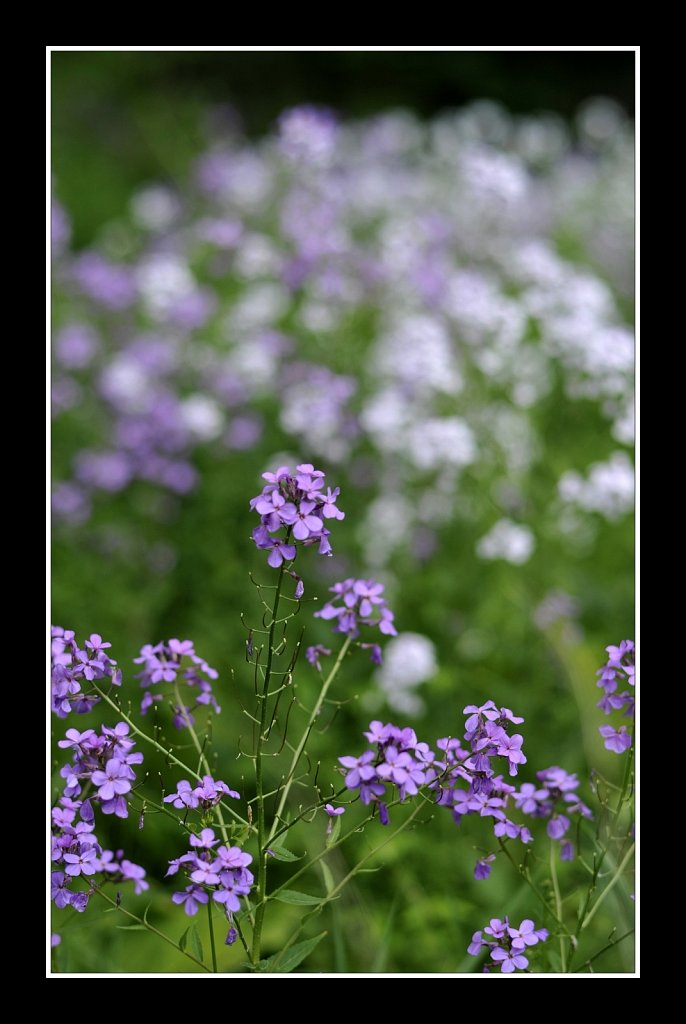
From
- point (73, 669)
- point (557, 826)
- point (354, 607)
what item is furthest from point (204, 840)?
point (557, 826)

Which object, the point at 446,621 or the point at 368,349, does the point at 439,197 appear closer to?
the point at 368,349

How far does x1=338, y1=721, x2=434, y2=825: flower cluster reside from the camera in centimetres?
176

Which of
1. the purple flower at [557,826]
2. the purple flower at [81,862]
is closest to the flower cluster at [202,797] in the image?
the purple flower at [81,862]

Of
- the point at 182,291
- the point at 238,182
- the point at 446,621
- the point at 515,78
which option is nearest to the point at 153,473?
the point at 182,291

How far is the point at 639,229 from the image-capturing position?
2.60 meters

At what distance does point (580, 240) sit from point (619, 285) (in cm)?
42

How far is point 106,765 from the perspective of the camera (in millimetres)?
1859

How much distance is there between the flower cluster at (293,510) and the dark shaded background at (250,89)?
26.0 feet

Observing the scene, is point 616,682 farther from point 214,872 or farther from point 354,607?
point 214,872

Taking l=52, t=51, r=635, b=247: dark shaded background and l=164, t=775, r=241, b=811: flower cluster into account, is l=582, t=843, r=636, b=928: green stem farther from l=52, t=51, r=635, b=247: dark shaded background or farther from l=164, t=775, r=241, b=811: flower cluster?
l=52, t=51, r=635, b=247: dark shaded background

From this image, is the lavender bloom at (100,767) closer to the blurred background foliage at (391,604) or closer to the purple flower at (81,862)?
the purple flower at (81,862)

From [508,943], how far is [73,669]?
3.16 feet

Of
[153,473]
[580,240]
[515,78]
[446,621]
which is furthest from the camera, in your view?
[515,78]

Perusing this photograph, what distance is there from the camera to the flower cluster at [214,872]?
1.70m
